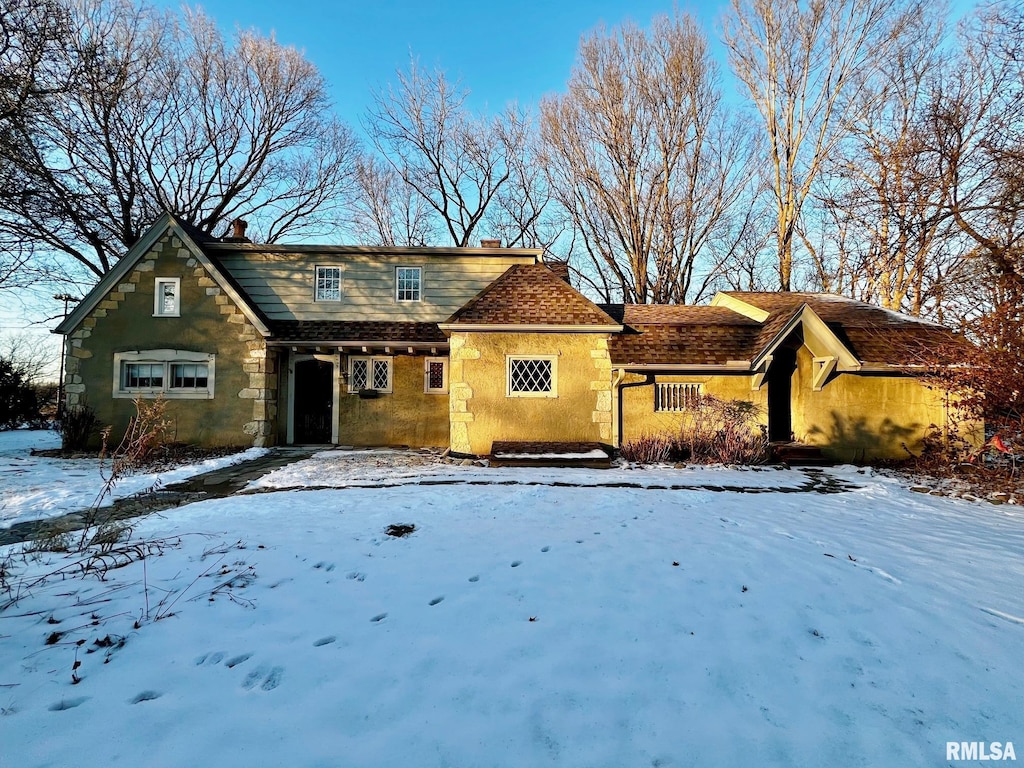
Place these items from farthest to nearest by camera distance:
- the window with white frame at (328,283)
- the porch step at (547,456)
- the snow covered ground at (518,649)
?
the window with white frame at (328,283)
the porch step at (547,456)
the snow covered ground at (518,649)

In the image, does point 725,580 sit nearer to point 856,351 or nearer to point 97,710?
point 97,710

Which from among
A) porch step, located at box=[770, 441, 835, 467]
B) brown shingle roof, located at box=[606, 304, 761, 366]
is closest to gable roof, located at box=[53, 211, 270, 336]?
brown shingle roof, located at box=[606, 304, 761, 366]

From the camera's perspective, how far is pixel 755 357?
1102cm

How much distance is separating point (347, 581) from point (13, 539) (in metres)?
4.27

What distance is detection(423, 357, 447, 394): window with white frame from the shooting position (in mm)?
12797

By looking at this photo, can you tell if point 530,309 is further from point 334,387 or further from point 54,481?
point 54,481

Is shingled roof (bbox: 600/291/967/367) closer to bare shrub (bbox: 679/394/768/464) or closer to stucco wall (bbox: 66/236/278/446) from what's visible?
bare shrub (bbox: 679/394/768/464)

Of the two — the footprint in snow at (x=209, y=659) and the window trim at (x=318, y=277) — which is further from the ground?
the window trim at (x=318, y=277)

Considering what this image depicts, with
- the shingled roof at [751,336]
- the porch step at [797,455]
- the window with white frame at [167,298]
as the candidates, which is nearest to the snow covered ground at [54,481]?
the window with white frame at [167,298]

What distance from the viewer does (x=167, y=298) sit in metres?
12.2

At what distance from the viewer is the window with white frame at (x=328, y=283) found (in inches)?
528

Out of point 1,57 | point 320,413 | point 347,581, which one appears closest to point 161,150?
point 1,57

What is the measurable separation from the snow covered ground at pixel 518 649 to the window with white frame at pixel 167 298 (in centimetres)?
938

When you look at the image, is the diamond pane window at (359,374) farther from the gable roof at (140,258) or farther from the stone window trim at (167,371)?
the stone window trim at (167,371)
